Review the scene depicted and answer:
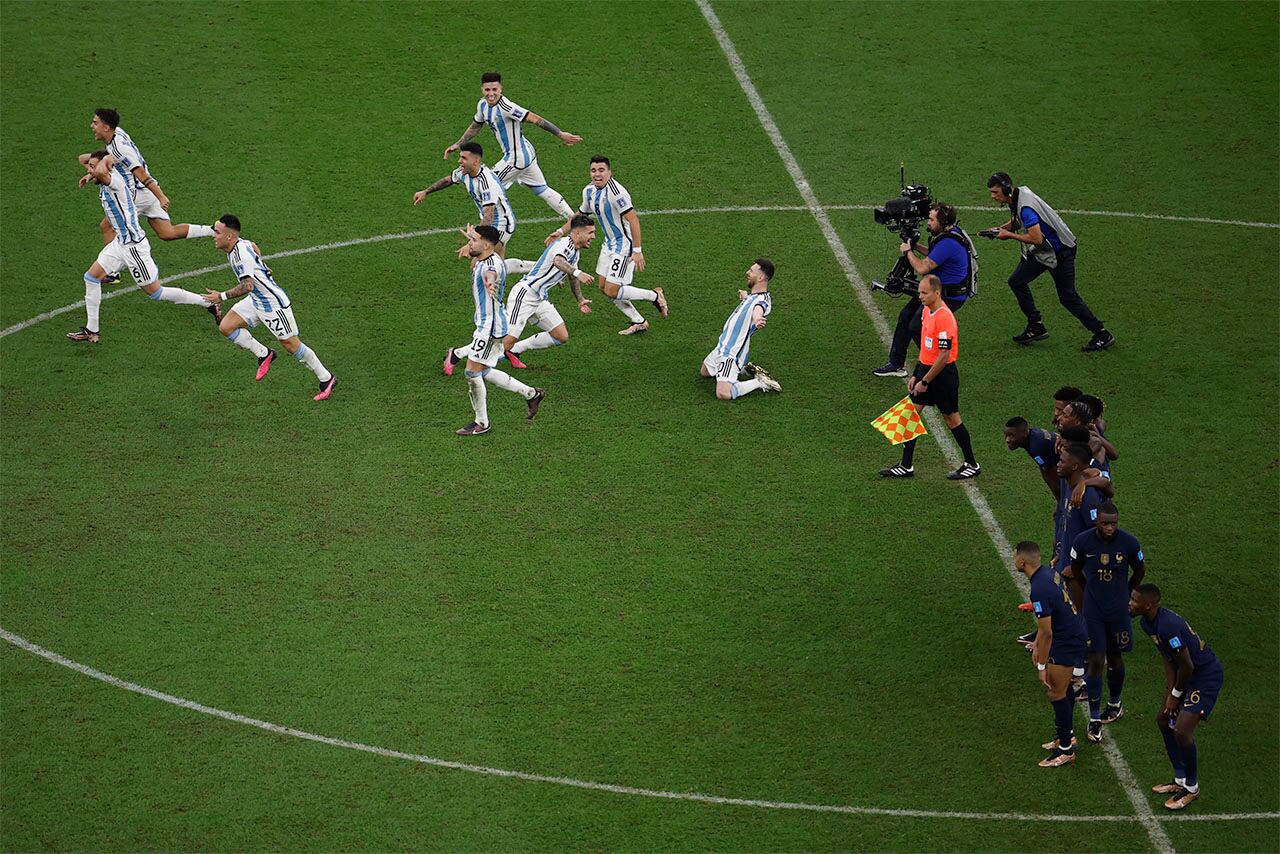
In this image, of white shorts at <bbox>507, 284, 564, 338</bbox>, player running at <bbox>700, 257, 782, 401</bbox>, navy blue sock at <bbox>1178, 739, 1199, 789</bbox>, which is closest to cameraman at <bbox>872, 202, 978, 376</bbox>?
player running at <bbox>700, 257, 782, 401</bbox>

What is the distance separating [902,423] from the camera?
1616cm

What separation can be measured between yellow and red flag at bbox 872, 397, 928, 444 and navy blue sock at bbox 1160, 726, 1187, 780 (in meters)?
4.40

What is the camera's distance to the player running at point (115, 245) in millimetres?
19281

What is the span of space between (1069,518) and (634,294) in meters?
7.38

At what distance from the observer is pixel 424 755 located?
42.6 ft

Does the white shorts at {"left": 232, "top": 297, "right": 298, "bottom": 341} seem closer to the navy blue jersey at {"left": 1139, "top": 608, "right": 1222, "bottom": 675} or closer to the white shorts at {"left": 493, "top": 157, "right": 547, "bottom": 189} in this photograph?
the white shorts at {"left": 493, "top": 157, "right": 547, "bottom": 189}

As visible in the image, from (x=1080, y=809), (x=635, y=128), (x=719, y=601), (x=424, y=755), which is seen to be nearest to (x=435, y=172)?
(x=635, y=128)

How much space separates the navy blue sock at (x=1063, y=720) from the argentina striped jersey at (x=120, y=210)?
12275mm

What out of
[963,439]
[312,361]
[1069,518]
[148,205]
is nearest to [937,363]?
[963,439]

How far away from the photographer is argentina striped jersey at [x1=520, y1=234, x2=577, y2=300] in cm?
1814

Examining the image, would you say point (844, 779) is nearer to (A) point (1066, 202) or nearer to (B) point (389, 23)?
(A) point (1066, 202)

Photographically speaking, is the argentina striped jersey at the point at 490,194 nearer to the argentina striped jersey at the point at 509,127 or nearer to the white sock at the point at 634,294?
the argentina striped jersey at the point at 509,127

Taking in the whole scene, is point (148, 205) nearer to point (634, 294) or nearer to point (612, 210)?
point (612, 210)

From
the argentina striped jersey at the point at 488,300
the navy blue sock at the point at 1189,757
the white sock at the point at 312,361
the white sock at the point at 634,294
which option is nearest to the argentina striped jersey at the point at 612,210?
the white sock at the point at 634,294
